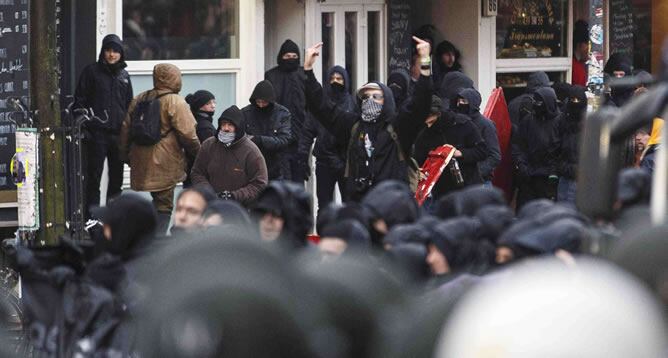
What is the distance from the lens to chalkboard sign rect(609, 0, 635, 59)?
22.4 metres

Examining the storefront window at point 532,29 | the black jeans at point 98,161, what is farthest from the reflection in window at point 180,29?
the storefront window at point 532,29

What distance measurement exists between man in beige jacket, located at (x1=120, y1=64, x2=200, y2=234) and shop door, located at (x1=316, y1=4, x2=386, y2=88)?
11.2 feet

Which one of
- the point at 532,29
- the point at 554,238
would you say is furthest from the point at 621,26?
the point at 554,238

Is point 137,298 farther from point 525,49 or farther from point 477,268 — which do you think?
point 525,49

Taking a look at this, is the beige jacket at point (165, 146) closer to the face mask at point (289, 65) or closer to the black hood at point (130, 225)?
the face mask at point (289, 65)

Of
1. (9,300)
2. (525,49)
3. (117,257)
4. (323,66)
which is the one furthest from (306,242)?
(525,49)

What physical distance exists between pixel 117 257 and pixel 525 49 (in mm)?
13484

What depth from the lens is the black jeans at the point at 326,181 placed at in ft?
53.8

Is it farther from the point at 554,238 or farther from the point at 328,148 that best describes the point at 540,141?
the point at 554,238

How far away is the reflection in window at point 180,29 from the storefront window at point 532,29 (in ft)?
13.0

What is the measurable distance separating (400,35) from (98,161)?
16.2 ft

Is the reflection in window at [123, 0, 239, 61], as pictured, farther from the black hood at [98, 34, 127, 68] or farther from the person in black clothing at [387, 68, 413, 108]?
the person in black clothing at [387, 68, 413, 108]

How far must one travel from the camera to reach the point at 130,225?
29.0ft

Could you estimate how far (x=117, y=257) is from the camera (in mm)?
8477
